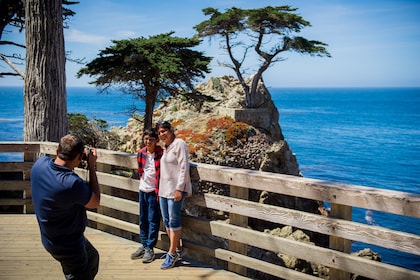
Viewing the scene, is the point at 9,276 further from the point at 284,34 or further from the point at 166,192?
the point at 284,34

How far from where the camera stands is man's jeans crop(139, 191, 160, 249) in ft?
16.2

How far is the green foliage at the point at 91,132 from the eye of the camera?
1870 centimetres

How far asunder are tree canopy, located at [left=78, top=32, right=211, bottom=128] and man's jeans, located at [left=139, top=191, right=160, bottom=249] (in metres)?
13.2

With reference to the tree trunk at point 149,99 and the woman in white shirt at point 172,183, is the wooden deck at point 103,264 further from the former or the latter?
the tree trunk at point 149,99

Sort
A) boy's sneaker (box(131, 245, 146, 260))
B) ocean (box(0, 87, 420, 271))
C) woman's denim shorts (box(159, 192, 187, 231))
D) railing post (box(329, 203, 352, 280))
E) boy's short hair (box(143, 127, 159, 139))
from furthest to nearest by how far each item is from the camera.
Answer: ocean (box(0, 87, 420, 271)) < boy's sneaker (box(131, 245, 146, 260)) < boy's short hair (box(143, 127, 159, 139)) < woman's denim shorts (box(159, 192, 187, 231)) < railing post (box(329, 203, 352, 280))

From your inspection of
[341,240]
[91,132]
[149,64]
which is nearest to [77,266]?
[341,240]

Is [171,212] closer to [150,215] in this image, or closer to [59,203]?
[150,215]

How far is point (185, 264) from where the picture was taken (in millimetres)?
4867

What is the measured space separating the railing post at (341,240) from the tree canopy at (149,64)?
47.6 ft

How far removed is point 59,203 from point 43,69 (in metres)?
4.80

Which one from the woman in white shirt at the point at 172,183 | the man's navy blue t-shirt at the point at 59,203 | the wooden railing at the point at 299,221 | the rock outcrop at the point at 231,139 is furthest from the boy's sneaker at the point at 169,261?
the rock outcrop at the point at 231,139

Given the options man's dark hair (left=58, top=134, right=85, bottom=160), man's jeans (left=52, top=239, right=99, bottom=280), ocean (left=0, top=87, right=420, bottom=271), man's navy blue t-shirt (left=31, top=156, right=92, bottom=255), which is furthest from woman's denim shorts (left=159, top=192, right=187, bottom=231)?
ocean (left=0, top=87, right=420, bottom=271)

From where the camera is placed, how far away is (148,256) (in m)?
4.89

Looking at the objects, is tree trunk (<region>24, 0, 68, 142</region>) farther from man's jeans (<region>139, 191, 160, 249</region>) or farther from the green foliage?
the green foliage
